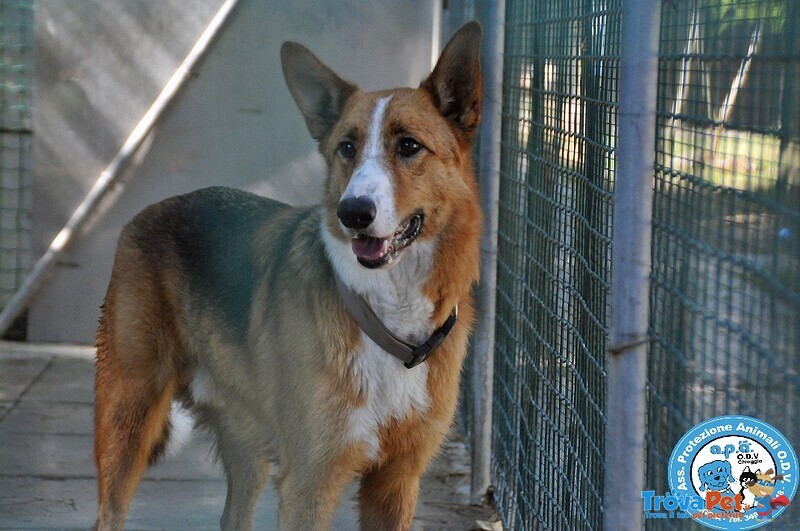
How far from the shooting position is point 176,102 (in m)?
6.02

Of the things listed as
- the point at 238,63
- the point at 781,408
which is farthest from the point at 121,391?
the point at 238,63

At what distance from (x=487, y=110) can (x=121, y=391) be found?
1.90 meters

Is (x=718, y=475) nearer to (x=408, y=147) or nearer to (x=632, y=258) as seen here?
(x=632, y=258)

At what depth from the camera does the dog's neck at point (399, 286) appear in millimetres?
2883

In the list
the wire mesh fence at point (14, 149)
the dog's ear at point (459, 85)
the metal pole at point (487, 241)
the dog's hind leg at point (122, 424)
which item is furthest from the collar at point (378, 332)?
the wire mesh fence at point (14, 149)

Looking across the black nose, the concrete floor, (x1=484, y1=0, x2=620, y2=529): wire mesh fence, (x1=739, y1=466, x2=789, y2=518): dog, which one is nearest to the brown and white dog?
the black nose

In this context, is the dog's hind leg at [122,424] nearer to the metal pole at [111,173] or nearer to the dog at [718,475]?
the dog at [718,475]

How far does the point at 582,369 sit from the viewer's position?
2.79 metres

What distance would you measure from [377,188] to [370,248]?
175mm

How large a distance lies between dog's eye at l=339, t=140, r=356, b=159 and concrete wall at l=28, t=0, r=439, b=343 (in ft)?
9.84

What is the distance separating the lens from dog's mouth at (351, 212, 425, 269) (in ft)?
8.96

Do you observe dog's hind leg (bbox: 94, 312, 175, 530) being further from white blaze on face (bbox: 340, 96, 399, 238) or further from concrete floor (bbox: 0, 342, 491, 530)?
white blaze on face (bbox: 340, 96, 399, 238)

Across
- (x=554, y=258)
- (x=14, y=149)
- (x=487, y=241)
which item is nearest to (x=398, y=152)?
(x=554, y=258)

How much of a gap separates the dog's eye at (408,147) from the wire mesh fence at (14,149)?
3956mm
